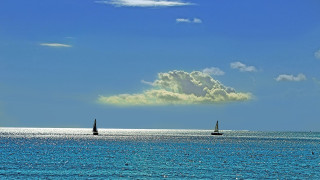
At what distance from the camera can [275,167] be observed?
319 feet

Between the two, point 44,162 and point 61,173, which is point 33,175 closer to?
point 61,173

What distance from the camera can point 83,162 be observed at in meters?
101

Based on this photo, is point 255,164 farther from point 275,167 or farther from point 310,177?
point 310,177

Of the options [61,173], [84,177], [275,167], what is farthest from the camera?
[275,167]

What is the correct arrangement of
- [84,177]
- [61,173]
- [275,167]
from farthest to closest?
[275,167] < [61,173] < [84,177]

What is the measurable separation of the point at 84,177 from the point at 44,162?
26252mm

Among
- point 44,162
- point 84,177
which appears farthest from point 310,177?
point 44,162

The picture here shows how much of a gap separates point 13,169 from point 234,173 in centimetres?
3380

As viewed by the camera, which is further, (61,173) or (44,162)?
(44,162)

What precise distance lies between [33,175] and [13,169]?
10.1m

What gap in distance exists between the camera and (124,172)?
83.4 meters

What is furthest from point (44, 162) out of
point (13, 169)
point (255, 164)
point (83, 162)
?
point (255, 164)

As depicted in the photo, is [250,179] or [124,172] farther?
[124,172]

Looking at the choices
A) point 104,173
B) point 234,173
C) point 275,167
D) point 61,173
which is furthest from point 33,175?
point 275,167
